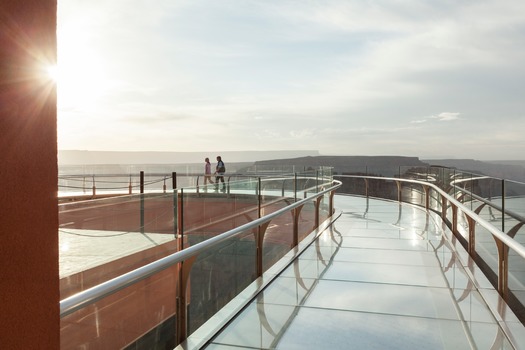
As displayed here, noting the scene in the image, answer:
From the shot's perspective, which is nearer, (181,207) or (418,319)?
(418,319)

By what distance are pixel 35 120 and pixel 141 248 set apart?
4857 mm

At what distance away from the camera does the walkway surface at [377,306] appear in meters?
3.21

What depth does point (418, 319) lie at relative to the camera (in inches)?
143

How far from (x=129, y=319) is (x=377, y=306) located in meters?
2.45

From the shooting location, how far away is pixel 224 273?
487 centimetres

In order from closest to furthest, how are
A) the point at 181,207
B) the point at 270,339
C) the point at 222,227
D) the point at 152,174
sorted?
1. the point at 270,339
2. the point at 181,207
3. the point at 222,227
4. the point at 152,174

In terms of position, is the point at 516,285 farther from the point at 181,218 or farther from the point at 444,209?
the point at 444,209

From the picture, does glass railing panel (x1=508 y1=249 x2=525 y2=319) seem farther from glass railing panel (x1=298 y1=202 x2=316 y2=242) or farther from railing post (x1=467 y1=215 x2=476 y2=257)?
glass railing panel (x1=298 y1=202 x2=316 y2=242)

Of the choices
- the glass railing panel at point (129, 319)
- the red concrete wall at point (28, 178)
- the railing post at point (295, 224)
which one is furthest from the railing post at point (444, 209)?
the red concrete wall at point (28, 178)

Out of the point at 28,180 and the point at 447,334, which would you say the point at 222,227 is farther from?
the point at 28,180

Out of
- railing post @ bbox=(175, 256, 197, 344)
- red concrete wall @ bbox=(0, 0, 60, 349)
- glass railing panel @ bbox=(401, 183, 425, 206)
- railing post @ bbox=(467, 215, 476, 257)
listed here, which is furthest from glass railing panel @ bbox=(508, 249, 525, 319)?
glass railing panel @ bbox=(401, 183, 425, 206)

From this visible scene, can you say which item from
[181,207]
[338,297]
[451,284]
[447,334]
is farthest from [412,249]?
[181,207]

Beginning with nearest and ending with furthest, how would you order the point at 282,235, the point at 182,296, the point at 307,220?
the point at 182,296 → the point at 282,235 → the point at 307,220

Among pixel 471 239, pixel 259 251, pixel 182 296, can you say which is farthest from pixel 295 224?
pixel 182 296
